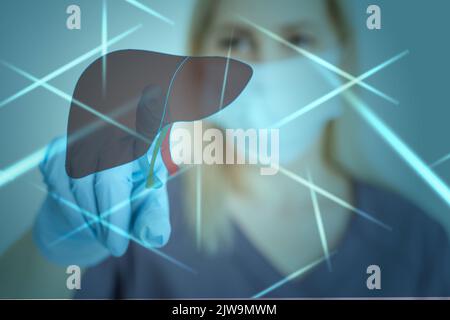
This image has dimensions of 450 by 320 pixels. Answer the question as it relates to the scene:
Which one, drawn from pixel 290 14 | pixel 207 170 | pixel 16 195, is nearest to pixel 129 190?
pixel 207 170

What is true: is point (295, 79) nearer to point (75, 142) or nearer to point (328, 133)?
point (328, 133)

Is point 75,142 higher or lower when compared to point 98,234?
higher

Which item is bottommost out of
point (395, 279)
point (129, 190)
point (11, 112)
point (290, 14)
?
point (395, 279)

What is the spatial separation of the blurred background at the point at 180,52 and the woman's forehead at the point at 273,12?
13 centimetres

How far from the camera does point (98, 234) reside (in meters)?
2.27

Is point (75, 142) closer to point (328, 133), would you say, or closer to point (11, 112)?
point (11, 112)

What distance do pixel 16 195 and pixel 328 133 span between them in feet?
4.57

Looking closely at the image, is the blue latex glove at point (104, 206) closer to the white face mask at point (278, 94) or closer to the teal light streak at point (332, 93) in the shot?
the white face mask at point (278, 94)

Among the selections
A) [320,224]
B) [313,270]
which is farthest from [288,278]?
[320,224]

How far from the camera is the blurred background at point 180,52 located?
2262 millimetres

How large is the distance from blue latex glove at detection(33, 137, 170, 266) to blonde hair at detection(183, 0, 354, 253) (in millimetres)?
122

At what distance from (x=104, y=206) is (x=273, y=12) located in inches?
44.0

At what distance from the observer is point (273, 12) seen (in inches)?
89.0
